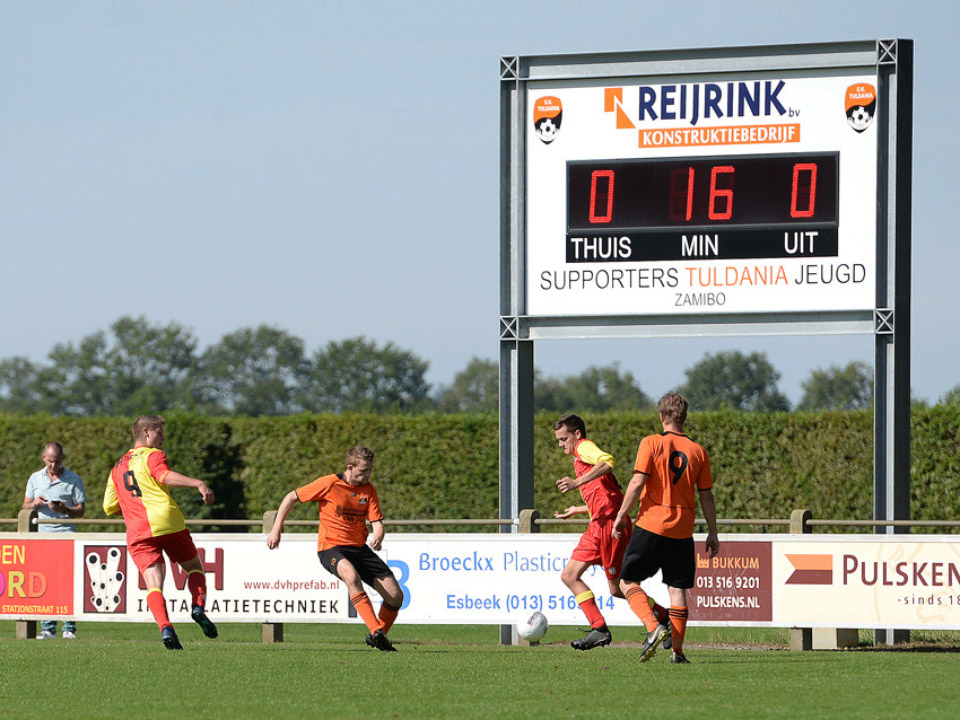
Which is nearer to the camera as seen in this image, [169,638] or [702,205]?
[169,638]

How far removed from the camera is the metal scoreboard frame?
45.2ft

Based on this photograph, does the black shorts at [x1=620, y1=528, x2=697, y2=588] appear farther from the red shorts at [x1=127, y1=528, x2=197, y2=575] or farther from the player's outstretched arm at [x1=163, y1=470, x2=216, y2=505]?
the red shorts at [x1=127, y1=528, x2=197, y2=575]

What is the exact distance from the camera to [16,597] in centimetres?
1384

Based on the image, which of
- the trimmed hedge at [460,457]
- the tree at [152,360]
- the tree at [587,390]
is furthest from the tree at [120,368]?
the trimmed hedge at [460,457]

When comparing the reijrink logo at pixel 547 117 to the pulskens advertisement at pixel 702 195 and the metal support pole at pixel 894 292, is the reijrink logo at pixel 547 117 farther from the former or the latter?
the metal support pole at pixel 894 292

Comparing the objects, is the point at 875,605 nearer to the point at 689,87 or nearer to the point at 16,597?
the point at 689,87

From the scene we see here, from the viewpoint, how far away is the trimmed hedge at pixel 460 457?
1925cm

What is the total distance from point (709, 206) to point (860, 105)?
1.86 m

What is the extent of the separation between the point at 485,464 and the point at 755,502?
166 inches

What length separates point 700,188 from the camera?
14.1 metres

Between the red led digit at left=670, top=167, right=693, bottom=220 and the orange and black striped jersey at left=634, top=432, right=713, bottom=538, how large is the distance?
4.99 m

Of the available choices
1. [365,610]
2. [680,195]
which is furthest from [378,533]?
[680,195]

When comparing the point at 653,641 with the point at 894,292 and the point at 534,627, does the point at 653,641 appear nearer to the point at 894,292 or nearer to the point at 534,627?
the point at 534,627

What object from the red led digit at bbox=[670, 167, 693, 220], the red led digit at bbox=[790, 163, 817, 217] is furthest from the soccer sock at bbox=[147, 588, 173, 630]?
the red led digit at bbox=[790, 163, 817, 217]
